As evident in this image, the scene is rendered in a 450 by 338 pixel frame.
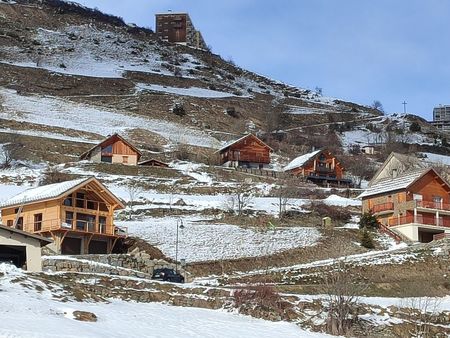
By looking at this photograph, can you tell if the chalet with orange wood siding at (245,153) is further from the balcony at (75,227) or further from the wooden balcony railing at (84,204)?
the balcony at (75,227)

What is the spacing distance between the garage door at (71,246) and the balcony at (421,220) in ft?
81.1

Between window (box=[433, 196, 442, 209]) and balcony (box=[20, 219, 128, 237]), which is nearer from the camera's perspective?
balcony (box=[20, 219, 128, 237])

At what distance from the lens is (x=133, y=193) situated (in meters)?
63.2

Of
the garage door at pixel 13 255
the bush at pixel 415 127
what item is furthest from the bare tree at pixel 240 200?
the bush at pixel 415 127

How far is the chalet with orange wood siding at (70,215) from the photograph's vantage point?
4725 centimetres

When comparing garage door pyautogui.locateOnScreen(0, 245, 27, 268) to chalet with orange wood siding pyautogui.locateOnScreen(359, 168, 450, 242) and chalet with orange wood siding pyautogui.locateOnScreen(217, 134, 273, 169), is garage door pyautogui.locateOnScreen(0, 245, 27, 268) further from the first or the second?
chalet with orange wood siding pyautogui.locateOnScreen(217, 134, 273, 169)

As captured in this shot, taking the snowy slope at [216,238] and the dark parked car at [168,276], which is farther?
the snowy slope at [216,238]

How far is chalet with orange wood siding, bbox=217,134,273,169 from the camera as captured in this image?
324 ft

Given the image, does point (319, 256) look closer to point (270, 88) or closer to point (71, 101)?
point (71, 101)

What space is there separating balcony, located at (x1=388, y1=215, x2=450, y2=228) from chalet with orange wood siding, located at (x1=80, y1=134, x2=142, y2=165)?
36.9 meters

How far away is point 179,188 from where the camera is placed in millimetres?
69125

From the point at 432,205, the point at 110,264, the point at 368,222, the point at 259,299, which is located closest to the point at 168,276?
the point at 110,264

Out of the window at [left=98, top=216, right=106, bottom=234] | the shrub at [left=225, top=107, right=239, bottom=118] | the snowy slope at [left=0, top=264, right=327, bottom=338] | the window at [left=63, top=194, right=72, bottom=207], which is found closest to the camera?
the snowy slope at [left=0, top=264, right=327, bottom=338]

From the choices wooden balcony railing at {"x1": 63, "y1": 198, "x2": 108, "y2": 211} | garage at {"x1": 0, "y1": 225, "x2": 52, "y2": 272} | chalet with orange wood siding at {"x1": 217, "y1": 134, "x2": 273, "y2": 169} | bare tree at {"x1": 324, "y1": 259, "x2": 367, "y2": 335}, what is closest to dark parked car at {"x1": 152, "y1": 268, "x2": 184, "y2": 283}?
garage at {"x1": 0, "y1": 225, "x2": 52, "y2": 272}
